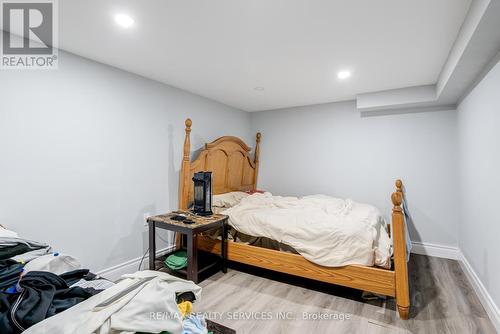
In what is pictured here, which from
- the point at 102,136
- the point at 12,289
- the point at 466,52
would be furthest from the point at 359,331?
the point at 102,136

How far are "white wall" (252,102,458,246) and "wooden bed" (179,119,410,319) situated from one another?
72cm

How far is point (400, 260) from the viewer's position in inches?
77.3

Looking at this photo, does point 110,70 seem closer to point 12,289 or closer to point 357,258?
point 12,289

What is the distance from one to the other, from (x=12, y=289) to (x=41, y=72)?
1.84 metres

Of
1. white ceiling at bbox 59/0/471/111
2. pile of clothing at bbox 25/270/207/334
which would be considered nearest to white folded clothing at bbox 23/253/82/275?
pile of clothing at bbox 25/270/207/334

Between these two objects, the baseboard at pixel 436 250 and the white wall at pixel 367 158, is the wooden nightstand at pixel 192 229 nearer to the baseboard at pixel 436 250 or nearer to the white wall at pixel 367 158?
the white wall at pixel 367 158

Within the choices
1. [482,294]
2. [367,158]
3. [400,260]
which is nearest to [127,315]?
[400,260]

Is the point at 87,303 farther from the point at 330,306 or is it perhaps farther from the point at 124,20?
the point at 330,306

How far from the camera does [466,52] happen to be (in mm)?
1868

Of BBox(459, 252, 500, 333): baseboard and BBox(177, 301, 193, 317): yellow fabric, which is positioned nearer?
BBox(177, 301, 193, 317): yellow fabric

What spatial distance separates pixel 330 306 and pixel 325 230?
65 cm

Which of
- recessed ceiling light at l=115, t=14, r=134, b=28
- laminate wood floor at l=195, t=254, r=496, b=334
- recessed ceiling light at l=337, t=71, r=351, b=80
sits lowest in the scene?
laminate wood floor at l=195, t=254, r=496, b=334

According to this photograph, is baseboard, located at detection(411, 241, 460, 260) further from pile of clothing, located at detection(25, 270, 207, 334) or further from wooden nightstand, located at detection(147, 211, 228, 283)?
pile of clothing, located at detection(25, 270, 207, 334)

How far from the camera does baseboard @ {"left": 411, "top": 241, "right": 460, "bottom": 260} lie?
3291 mm
